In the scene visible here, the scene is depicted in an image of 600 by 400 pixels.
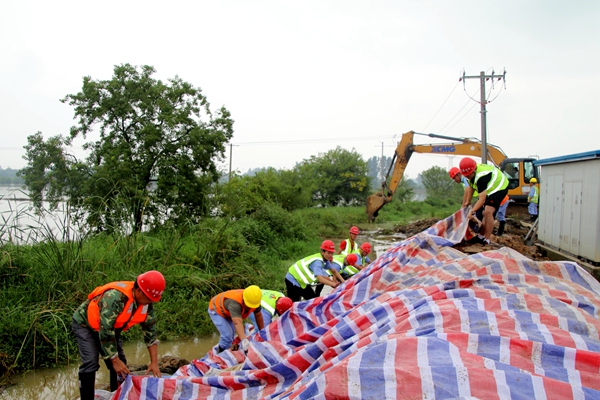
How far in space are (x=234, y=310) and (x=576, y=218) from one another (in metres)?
5.64

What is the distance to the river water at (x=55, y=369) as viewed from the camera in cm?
494

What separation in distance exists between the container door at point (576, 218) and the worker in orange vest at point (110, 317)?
6381 mm

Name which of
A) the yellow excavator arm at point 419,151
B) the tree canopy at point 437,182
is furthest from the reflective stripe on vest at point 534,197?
the tree canopy at point 437,182

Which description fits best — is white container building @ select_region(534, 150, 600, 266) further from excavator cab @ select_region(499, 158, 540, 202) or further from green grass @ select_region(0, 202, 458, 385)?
excavator cab @ select_region(499, 158, 540, 202)

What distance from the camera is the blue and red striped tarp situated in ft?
7.32

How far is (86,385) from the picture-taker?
3.88 meters

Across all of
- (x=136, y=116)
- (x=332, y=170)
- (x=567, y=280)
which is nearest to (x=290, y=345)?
(x=567, y=280)

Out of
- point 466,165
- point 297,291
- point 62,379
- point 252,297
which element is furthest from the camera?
point 297,291

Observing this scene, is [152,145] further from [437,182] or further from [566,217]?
[437,182]

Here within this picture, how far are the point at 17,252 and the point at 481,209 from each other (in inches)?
253

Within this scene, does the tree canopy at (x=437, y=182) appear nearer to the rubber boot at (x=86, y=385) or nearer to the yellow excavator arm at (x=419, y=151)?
the yellow excavator arm at (x=419, y=151)

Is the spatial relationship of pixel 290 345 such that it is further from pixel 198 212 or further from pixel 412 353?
pixel 198 212

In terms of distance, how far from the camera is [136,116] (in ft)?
44.5

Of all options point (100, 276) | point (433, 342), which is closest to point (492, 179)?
point (433, 342)
